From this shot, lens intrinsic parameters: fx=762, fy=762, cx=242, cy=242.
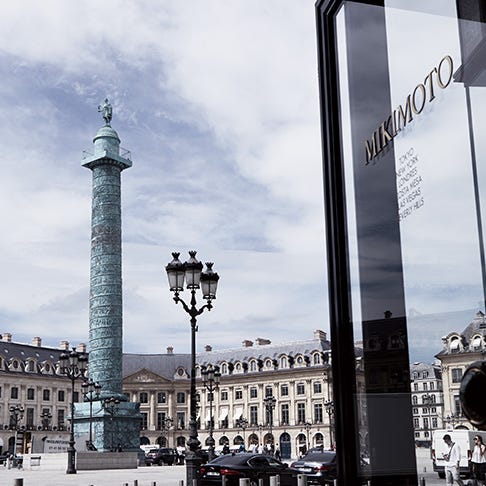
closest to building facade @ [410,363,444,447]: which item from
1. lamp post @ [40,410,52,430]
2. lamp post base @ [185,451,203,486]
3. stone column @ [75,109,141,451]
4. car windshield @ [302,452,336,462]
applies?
lamp post base @ [185,451,203,486]

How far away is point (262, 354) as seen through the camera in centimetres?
8100

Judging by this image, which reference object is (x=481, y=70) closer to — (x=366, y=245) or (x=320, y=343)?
(x=366, y=245)

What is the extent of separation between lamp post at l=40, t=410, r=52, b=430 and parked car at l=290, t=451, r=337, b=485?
210 feet

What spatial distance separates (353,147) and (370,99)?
0.73ft

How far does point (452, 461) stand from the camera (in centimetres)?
226

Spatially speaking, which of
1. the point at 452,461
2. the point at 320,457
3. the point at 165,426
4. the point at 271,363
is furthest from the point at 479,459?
the point at 165,426

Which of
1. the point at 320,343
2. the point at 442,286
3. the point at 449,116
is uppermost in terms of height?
the point at 320,343

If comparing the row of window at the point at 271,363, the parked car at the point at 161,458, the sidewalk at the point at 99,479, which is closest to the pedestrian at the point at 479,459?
the sidewalk at the point at 99,479

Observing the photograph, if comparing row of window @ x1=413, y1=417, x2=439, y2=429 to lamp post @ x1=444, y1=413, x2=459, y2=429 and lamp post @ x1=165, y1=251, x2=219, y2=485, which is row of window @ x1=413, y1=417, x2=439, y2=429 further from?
lamp post @ x1=165, y1=251, x2=219, y2=485

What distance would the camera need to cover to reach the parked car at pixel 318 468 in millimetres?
17484

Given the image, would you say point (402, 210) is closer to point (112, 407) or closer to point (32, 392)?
point (112, 407)

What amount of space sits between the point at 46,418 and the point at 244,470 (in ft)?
220

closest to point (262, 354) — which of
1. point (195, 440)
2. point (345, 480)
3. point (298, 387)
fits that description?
point (298, 387)

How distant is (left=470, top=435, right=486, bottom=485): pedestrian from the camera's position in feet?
7.22
